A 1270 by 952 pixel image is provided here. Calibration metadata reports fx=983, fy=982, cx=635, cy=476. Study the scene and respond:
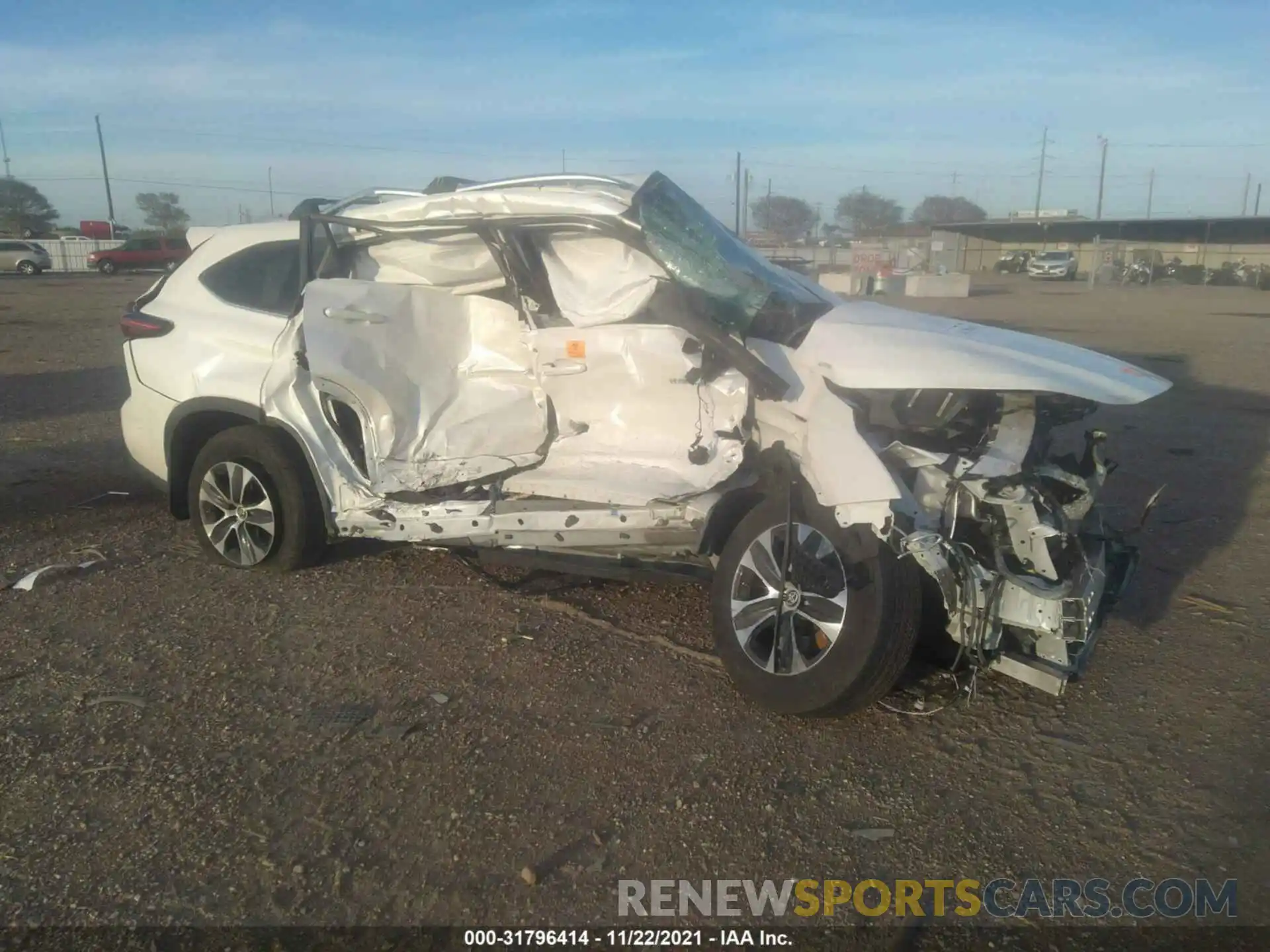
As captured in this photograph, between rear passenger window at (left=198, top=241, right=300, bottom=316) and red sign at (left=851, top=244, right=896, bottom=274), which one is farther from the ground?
rear passenger window at (left=198, top=241, right=300, bottom=316)

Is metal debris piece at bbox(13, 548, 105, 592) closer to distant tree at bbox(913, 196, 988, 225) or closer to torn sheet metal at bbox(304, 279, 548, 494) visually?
torn sheet metal at bbox(304, 279, 548, 494)

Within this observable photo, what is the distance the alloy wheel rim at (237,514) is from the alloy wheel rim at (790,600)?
256 centimetres

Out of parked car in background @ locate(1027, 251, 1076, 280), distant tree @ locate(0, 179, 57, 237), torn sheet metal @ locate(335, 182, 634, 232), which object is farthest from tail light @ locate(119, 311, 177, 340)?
distant tree @ locate(0, 179, 57, 237)

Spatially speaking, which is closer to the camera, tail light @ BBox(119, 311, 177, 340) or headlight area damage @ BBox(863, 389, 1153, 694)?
headlight area damage @ BBox(863, 389, 1153, 694)

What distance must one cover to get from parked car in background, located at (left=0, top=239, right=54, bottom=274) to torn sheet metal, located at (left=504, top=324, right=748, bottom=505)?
153 feet

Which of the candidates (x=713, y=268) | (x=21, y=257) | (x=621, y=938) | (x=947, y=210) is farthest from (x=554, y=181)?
(x=947, y=210)

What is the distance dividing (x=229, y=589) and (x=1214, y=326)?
71.8 ft

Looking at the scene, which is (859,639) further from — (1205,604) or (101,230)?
(101,230)

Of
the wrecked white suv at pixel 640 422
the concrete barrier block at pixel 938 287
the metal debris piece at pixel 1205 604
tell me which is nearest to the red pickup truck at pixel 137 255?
the concrete barrier block at pixel 938 287

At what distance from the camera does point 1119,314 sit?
24.9 m

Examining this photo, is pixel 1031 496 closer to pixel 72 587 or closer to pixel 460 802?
pixel 460 802

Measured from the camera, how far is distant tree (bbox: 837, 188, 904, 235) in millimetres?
93125

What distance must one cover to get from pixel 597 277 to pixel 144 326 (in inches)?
103

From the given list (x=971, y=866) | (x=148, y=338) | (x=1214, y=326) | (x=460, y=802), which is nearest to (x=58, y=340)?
(x=148, y=338)
